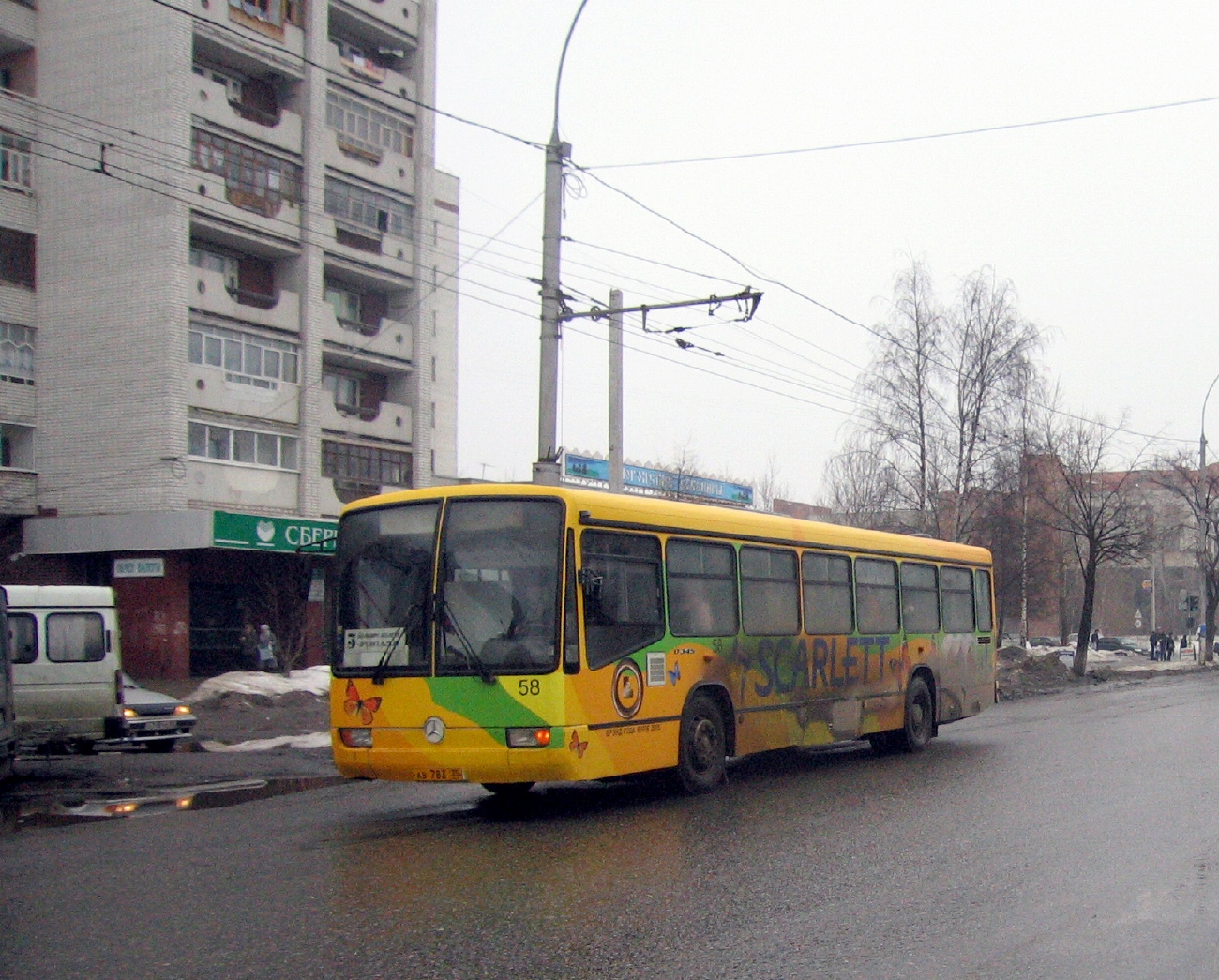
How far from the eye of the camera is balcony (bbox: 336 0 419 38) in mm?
39375

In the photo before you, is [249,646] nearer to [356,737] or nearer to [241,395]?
[241,395]

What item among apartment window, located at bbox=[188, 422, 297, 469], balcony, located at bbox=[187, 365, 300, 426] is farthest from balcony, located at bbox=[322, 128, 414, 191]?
apartment window, located at bbox=[188, 422, 297, 469]

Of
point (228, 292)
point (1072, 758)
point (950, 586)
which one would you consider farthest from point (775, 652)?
point (228, 292)

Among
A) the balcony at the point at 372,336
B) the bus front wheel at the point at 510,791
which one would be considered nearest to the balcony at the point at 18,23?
the balcony at the point at 372,336

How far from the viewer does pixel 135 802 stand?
12727 mm

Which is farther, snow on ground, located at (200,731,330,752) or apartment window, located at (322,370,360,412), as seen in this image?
apartment window, located at (322,370,360,412)

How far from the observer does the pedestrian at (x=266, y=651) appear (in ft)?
102

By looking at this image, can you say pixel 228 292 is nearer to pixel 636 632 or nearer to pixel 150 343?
pixel 150 343

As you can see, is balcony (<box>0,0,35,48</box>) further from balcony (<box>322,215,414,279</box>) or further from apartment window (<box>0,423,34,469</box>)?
apartment window (<box>0,423,34,469</box>)

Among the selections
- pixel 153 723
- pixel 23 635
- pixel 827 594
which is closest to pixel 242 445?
pixel 153 723

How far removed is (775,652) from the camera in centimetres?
1330

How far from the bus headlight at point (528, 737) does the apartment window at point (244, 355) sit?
2617cm

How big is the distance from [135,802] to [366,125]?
30.0 metres

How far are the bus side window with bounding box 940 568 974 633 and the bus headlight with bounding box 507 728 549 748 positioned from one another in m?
8.45
